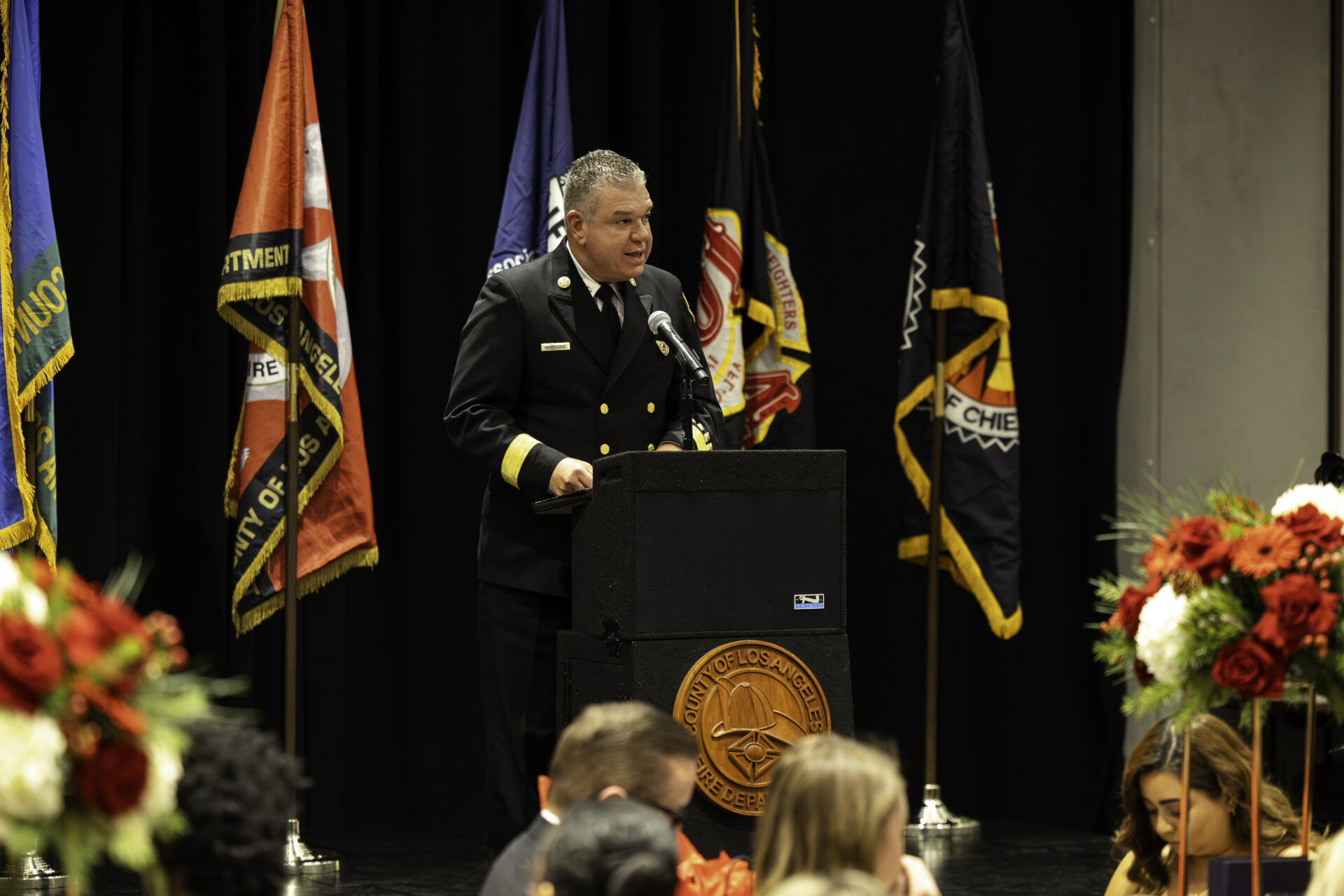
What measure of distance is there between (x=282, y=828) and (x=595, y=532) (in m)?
1.51

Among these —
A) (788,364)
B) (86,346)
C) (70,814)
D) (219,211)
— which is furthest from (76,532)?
(70,814)

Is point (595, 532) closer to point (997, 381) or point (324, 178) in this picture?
point (324, 178)

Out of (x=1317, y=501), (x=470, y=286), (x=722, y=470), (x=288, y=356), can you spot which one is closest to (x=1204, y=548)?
(x=1317, y=501)

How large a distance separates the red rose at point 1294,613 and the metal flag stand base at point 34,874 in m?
3.24

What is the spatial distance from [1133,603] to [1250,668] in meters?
0.24

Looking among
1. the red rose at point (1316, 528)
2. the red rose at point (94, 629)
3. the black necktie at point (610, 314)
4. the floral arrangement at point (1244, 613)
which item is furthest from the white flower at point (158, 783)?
the black necktie at point (610, 314)

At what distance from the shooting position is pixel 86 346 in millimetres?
5297

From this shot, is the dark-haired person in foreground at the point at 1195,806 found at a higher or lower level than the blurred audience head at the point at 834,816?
lower

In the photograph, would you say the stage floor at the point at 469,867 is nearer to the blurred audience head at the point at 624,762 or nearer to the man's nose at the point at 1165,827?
the man's nose at the point at 1165,827

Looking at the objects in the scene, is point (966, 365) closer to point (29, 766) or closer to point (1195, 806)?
point (1195, 806)

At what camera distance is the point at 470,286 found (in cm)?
592

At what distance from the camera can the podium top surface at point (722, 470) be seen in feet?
10.8

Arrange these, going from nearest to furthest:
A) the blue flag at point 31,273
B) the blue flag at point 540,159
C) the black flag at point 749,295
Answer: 1. the blue flag at point 31,273
2. the blue flag at point 540,159
3. the black flag at point 749,295

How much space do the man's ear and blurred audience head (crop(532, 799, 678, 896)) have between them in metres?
2.12
